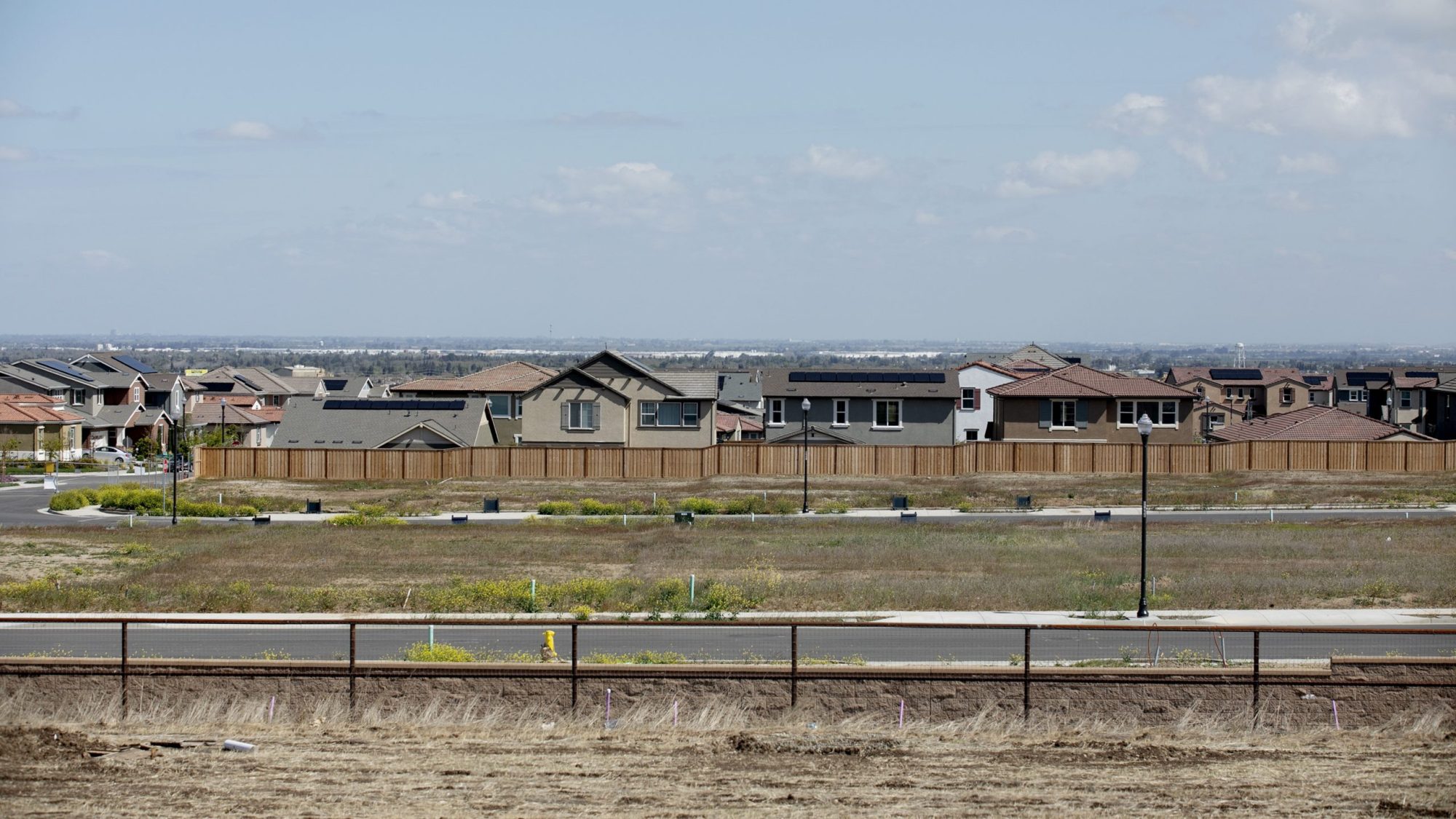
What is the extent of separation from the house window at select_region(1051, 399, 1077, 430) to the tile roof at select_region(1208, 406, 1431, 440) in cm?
880

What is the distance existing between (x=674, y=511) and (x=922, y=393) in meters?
22.5

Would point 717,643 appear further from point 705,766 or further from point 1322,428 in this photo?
point 1322,428

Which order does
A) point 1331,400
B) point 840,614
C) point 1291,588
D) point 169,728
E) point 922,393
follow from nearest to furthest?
point 169,728
point 840,614
point 1291,588
point 922,393
point 1331,400

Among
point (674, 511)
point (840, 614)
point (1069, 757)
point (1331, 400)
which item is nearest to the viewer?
point (1069, 757)

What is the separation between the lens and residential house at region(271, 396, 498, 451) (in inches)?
2699

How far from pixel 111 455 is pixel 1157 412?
212 ft

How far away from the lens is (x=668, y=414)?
69.2 m

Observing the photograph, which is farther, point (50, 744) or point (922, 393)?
point (922, 393)

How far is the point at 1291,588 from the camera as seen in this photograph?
105 feet

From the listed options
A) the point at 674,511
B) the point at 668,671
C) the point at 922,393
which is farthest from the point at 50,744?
the point at 922,393

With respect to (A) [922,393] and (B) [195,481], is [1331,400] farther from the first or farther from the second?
(B) [195,481]

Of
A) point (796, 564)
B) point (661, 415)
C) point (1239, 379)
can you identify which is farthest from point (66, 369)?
Answer: point (1239, 379)

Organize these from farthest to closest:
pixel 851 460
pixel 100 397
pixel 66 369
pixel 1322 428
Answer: pixel 66 369 → pixel 100 397 → pixel 1322 428 → pixel 851 460

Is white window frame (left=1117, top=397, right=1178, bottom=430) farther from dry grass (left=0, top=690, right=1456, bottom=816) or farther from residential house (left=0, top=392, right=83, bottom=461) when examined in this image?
residential house (left=0, top=392, right=83, bottom=461)
